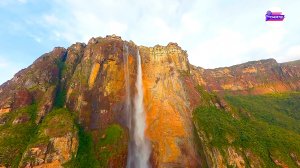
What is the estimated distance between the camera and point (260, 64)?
190750mm

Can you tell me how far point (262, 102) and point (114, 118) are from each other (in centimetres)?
9464

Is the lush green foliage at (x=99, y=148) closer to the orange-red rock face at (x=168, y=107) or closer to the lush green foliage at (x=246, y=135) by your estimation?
the orange-red rock face at (x=168, y=107)

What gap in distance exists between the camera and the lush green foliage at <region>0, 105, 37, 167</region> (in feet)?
219

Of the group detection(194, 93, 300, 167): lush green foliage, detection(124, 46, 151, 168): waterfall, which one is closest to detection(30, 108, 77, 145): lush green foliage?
detection(124, 46, 151, 168): waterfall

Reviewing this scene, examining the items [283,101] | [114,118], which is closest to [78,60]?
[114,118]

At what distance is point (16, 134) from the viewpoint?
71.6 meters

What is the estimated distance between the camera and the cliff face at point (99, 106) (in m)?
70.1

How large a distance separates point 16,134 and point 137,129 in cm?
2961

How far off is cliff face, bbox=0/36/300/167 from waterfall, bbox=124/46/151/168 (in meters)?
1.20

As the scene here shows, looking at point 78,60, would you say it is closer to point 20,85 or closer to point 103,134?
point 20,85

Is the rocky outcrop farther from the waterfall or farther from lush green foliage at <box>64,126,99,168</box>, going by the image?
lush green foliage at <box>64,126,99,168</box>

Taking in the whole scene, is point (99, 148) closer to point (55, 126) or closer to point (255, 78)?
point (55, 126)
